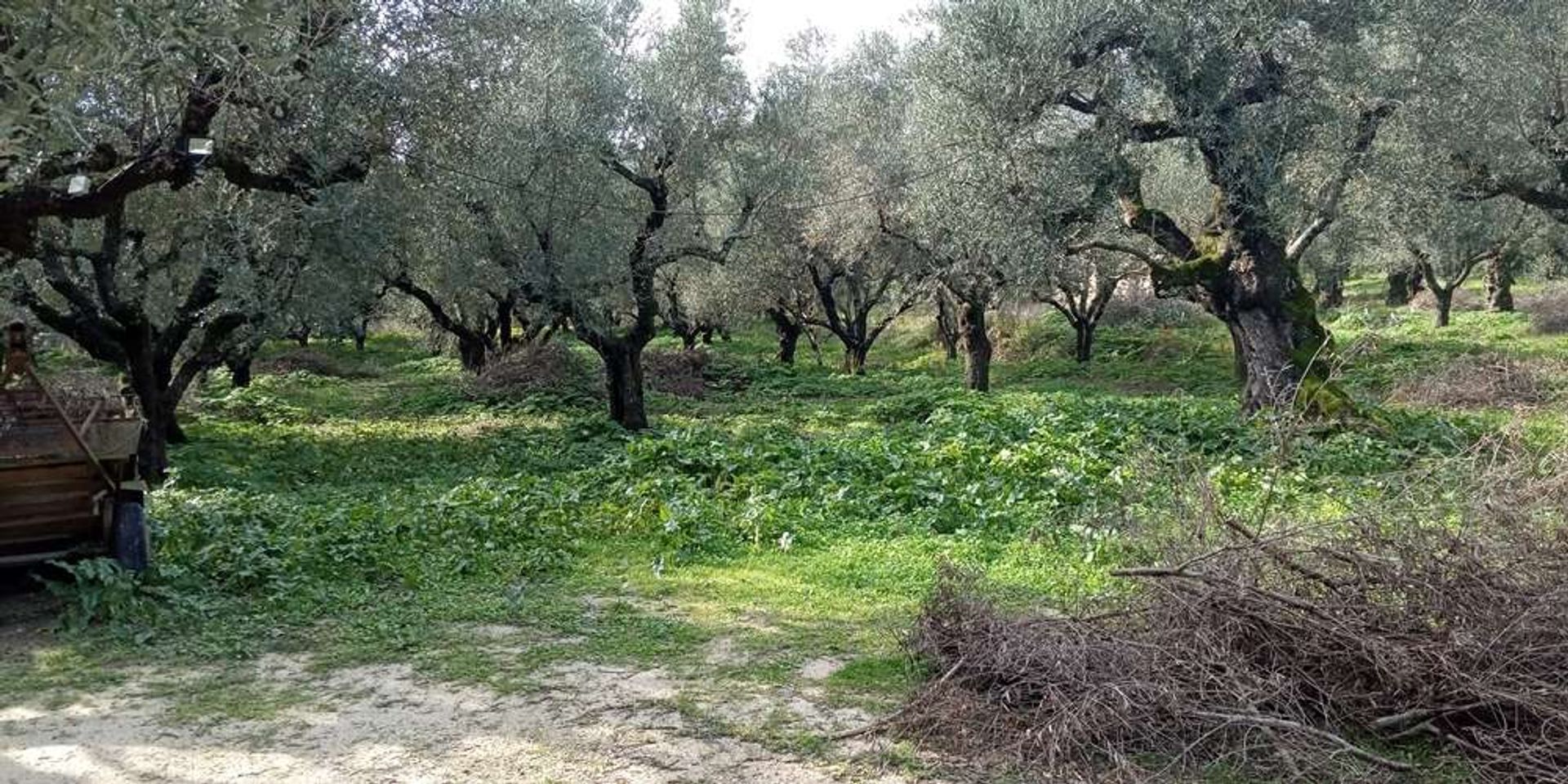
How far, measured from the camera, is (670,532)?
9.51 metres

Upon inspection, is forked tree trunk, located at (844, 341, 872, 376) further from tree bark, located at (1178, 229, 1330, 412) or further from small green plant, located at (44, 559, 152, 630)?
small green plant, located at (44, 559, 152, 630)

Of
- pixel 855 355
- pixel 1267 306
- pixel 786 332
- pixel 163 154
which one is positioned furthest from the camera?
pixel 786 332

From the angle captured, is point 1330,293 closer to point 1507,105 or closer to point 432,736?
point 1507,105

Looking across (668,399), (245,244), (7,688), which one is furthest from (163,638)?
(668,399)

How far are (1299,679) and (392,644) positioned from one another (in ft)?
16.5

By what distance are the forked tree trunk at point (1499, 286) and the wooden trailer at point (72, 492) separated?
38.2 meters

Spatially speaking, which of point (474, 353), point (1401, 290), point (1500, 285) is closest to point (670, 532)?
point (474, 353)

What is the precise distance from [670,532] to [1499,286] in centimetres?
3643

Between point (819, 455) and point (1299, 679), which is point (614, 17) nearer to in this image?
point (819, 455)

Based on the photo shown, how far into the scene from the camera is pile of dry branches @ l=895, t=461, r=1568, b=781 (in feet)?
15.1

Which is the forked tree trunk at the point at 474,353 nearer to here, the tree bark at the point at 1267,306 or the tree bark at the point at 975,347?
the tree bark at the point at 975,347

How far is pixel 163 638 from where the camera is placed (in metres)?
6.73

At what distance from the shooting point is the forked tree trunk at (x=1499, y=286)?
114ft

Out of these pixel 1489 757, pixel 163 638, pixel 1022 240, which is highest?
pixel 1022 240
